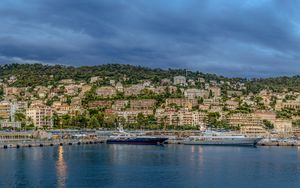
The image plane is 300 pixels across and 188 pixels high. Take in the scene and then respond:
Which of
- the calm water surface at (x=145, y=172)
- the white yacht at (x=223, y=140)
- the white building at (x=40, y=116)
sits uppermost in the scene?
the white building at (x=40, y=116)

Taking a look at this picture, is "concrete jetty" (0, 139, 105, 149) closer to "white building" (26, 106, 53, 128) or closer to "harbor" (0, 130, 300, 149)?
"harbor" (0, 130, 300, 149)

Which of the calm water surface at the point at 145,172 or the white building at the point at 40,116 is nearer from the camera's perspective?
the calm water surface at the point at 145,172

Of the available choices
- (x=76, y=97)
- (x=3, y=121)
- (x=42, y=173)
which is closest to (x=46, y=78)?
(x=76, y=97)

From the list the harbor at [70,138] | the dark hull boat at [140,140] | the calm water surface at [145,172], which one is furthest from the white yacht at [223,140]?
the calm water surface at [145,172]

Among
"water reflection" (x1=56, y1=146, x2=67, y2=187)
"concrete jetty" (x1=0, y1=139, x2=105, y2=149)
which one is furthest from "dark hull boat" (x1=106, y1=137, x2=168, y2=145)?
"water reflection" (x1=56, y1=146, x2=67, y2=187)

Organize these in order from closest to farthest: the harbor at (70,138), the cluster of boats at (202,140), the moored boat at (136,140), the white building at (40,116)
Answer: the harbor at (70,138)
the cluster of boats at (202,140)
the moored boat at (136,140)
the white building at (40,116)

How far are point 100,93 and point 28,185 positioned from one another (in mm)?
121434

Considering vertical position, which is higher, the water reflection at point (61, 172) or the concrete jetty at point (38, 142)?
the concrete jetty at point (38, 142)

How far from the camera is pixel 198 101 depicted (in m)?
165

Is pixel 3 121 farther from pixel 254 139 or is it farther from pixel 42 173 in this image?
pixel 42 173

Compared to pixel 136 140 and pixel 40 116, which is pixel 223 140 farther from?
pixel 40 116

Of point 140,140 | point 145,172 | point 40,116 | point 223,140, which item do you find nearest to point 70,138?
point 140,140

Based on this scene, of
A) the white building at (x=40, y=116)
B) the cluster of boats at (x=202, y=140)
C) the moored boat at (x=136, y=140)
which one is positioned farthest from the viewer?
the white building at (x=40, y=116)

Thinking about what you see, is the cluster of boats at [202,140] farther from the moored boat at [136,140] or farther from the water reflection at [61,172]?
the water reflection at [61,172]
